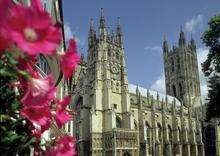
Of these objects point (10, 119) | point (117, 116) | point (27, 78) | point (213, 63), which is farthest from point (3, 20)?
point (117, 116)

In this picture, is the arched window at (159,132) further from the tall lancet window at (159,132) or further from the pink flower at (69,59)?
the pink flower at (69,59)

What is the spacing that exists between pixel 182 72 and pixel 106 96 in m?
45.1

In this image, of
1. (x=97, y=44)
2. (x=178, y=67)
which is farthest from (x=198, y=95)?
(x=97, y=44)

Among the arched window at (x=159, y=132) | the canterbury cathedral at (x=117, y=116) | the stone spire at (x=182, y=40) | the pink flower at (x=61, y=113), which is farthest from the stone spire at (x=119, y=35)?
the pink flower at (x=61, y=113)

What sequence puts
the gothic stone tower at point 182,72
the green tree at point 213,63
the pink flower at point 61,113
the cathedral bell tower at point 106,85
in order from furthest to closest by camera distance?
the gothic stone tower at point 182,72
the cathedral bell tower at point 106,85
the green tree at point 213,63
the pink flower at point 61,113

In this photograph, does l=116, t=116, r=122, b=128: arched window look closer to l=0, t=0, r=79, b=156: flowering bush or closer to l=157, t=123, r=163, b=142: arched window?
l=157, t=123, r=163, b=142: arched window

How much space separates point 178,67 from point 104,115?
4836cm

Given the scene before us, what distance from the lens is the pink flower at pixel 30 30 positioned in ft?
5.34

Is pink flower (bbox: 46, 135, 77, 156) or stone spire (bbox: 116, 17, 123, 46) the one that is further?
stone spire (bbox: 116, 17, 123, 46)

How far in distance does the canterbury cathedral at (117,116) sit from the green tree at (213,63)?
1736 centimetres

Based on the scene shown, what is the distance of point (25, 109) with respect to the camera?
211 centimetres

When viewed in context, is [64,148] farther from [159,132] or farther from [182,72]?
[182,72]

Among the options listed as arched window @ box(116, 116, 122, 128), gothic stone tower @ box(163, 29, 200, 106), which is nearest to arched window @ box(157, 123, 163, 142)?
arched window @ box(116, 116, 122, 128)

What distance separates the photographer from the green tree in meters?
25.9
